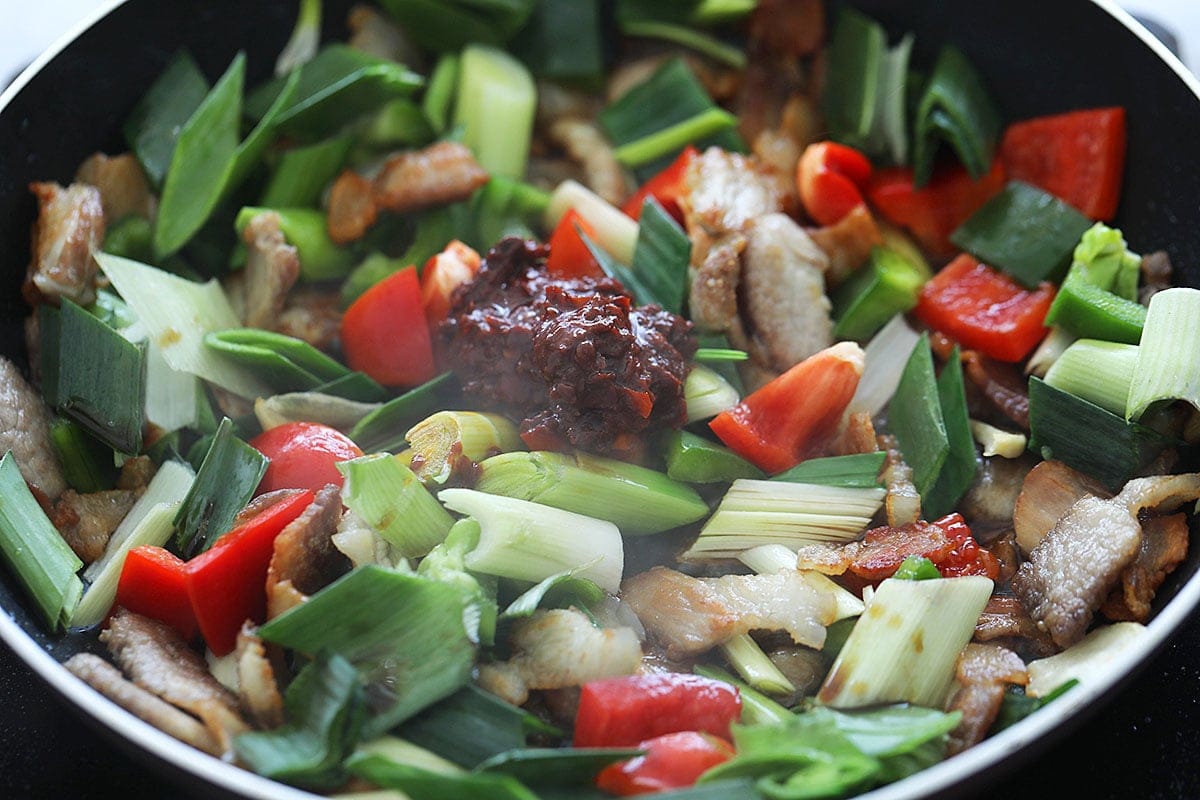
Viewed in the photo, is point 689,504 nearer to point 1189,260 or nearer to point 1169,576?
point 1169,576

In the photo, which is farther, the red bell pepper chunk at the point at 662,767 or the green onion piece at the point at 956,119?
the green onion piece at the point at 956,119

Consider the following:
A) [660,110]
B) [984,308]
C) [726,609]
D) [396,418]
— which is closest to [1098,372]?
[984,308]

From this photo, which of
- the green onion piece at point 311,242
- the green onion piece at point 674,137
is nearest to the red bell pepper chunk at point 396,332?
the green onion piece at point 311,242

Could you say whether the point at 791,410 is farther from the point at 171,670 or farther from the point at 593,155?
the point at 171,670

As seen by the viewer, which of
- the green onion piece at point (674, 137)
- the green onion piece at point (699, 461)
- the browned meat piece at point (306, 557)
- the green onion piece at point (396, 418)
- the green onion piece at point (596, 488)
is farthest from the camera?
the green onion piece at point (674, 137)

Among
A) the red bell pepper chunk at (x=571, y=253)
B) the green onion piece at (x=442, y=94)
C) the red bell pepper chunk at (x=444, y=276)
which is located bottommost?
the red bell pepper chunk at (x=571, y=253)

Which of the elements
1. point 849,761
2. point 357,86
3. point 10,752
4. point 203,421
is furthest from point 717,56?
point 10,752

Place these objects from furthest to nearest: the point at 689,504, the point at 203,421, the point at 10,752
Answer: the point at 203,421, the point at 689,504, the point at 10,752

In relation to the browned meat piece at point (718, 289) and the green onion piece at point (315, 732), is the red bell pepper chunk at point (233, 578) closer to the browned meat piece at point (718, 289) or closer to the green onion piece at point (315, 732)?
the green onion piece at point (315, 732)

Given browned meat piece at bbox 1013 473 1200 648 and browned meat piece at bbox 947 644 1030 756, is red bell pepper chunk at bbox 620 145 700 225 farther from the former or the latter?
browned meat piece at bbox 947 644 1030 756
